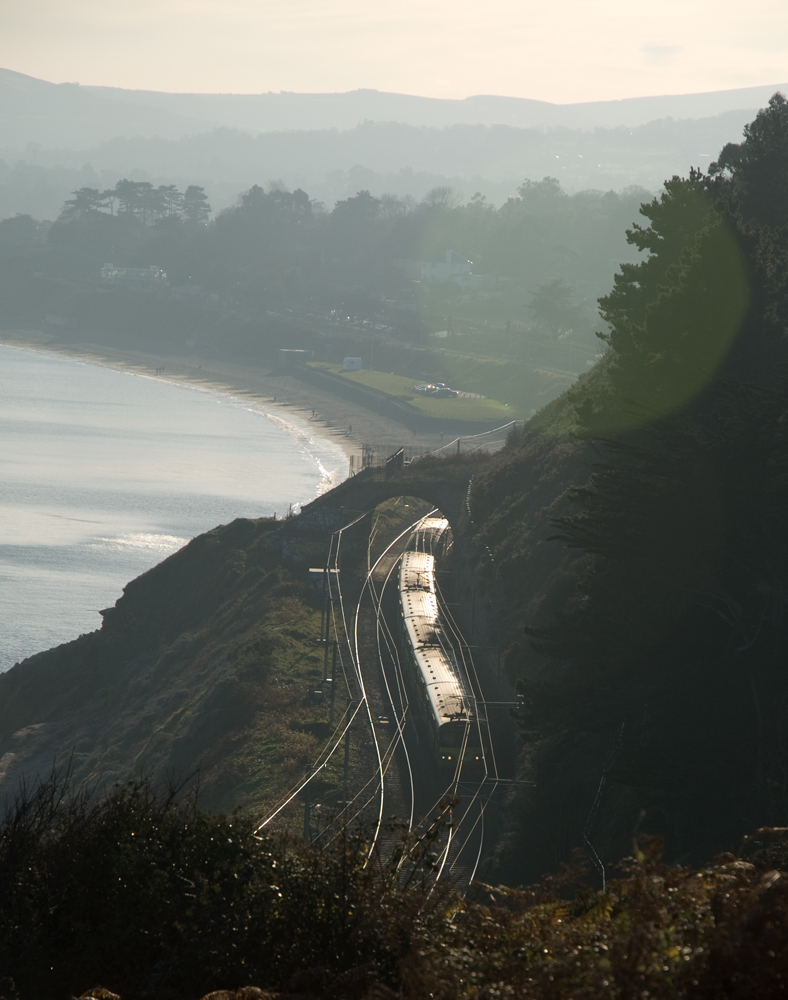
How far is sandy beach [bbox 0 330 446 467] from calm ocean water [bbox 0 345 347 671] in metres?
2.24

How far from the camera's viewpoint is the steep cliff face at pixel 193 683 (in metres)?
23.2

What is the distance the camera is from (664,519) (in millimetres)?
15875

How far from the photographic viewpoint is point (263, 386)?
9856 cm

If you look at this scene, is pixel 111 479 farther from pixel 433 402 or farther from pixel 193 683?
pixel 193 683

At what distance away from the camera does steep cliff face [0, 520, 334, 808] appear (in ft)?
76.1

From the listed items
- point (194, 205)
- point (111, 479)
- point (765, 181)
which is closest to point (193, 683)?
point (765, 181)

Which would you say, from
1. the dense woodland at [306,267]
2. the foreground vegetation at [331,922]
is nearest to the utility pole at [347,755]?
the foreground vegetation at [331,922]

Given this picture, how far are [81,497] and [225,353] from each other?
56.8m

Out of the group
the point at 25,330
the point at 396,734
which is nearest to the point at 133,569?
the point at 396,734

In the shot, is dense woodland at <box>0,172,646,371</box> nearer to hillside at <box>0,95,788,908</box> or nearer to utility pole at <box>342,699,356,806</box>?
hillside at <box>0,95,788,908</box>

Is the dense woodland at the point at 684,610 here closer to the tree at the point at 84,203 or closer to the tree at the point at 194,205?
the tree at the point at 84,203

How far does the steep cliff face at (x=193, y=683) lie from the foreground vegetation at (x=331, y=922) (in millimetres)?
11628

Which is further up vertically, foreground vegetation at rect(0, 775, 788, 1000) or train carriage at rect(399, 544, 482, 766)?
foreground vegetation at rect(0, 775, 788, 1000)

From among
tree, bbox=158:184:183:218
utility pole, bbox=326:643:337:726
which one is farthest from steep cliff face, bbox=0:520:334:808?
tree, bbox=158:184:183:218
